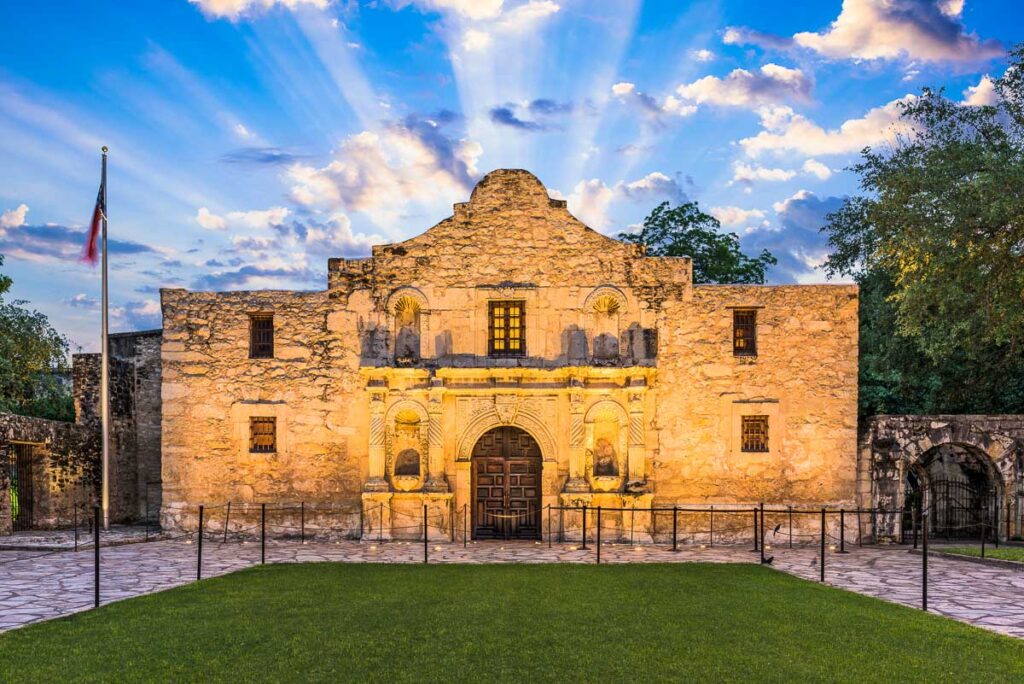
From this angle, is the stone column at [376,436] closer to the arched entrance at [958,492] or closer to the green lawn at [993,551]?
the green lawn at [993,551]

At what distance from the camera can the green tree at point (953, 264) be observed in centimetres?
1872

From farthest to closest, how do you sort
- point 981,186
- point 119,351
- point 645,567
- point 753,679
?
point 119,351
point 981,186
point 645,567
point 753,679

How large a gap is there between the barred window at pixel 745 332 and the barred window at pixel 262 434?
36.6 feet

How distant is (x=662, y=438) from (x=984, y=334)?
323 inches

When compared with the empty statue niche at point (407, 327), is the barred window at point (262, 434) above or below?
below

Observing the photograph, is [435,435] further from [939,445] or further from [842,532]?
[939,445]

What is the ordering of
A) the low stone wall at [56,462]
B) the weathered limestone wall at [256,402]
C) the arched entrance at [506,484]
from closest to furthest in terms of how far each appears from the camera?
the arched entrance at [506,484], the weathered limestone wall at [256,402], the low stone wall at [56,462]

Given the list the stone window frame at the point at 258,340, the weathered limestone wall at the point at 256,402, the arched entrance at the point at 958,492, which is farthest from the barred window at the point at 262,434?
the arched entrance at the point at 958,492

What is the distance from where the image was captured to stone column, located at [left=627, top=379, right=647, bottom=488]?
18.9 meters

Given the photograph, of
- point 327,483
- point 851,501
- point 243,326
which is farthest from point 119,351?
point 851,501

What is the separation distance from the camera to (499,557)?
53.7ft

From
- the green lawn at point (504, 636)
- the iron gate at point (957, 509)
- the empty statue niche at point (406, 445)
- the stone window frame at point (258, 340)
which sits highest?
the stone window frame at point (258, 340)

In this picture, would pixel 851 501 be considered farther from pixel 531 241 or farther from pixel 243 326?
pixel 243 326

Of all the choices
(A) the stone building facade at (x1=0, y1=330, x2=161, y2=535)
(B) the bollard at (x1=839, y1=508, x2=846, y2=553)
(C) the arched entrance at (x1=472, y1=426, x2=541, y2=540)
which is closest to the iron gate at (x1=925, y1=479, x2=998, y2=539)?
(B) the bollard at (x1=839, y1=508, x2=846, y2=553)
